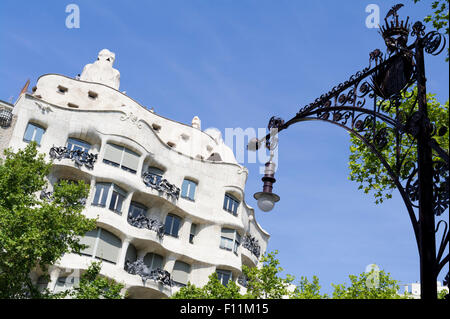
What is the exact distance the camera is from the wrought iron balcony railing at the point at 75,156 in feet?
95.7

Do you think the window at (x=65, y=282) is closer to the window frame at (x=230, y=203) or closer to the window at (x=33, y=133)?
the window at (x=33, y=133)

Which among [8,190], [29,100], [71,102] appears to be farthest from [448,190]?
[71,102]

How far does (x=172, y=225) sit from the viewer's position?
32.6m

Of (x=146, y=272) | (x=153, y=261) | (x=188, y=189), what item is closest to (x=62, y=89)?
(x=188, y=189)

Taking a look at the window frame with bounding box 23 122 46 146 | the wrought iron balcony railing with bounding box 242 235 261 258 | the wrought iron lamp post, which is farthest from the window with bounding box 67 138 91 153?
the wrought iron lamp post

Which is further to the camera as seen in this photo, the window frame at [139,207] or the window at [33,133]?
the window frame at [139,207]

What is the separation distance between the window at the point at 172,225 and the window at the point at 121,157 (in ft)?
12.0

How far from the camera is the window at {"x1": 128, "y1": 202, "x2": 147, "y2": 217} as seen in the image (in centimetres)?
3144

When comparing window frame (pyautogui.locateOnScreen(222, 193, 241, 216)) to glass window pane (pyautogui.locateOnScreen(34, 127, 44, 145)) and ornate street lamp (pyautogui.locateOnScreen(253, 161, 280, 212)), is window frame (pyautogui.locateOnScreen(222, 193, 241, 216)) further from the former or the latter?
ornate street lamp (pyautogui.locateOnScreen(253, 161, 280, 212))

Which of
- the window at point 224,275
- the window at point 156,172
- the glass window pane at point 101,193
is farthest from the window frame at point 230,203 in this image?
the glass window pane at point 101,193

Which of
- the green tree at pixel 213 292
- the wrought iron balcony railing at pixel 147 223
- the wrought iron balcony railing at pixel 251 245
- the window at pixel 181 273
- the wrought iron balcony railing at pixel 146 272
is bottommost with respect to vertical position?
the green tree at pixel 213 292

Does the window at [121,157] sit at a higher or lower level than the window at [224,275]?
higher

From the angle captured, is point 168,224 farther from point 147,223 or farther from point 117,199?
point 117,199

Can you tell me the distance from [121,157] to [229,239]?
839 cm
